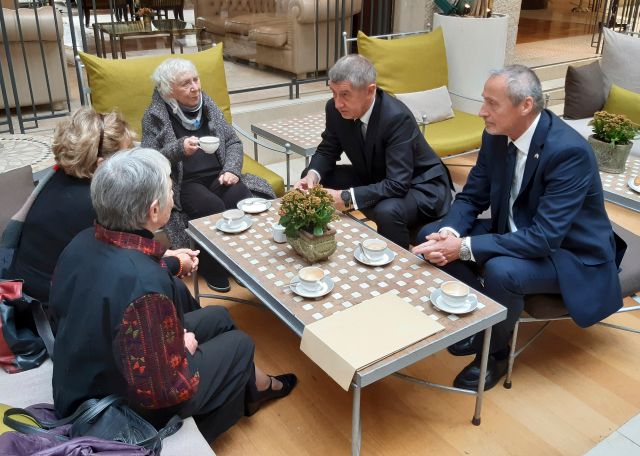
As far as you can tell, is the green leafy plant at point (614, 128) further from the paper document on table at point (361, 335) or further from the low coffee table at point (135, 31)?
the low coffee table at point (135, 31)

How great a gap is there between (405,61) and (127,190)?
3021 mm

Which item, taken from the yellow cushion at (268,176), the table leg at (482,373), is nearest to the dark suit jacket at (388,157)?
the yellow cushion at (268,176)

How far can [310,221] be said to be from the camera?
203cm

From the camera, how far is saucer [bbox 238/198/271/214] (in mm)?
2490

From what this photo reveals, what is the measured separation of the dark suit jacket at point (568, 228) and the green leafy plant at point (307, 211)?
57 centimetres

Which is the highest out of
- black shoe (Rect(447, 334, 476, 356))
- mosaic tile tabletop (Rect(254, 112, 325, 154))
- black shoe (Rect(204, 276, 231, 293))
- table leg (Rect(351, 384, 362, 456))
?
mosaic tile tabletop (Rect(254, 112, 325, 154))

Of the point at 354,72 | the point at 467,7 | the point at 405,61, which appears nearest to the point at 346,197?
the point at 354,72

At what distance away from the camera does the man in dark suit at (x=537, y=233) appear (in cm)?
208

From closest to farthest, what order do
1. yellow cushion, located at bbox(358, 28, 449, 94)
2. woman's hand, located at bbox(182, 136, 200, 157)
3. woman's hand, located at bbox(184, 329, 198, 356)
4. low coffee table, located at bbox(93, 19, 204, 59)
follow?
woman's hand, located at bbox(184, 329, 198, 356) < woman's hand, located at bbox(182, 136, 200, 157) < yellow cushion, located at bbox(358, 28, 449, 94) < low coffee table, located at bbox(93, 19, 204, 59)

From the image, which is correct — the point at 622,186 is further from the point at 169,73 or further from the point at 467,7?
the point at 467,7

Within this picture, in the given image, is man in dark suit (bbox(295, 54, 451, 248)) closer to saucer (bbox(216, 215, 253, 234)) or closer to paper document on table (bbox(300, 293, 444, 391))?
saucer (bbox(216, 215, 253, 234))

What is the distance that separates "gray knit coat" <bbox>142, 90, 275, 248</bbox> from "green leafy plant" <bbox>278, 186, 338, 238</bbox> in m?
1.00

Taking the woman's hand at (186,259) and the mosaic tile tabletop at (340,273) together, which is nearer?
the mosaic tile tabletop at (340,273)

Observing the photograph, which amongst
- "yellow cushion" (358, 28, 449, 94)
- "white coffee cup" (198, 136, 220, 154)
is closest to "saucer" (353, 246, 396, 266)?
"white coffee cup" (198, 136, 220, 154)
